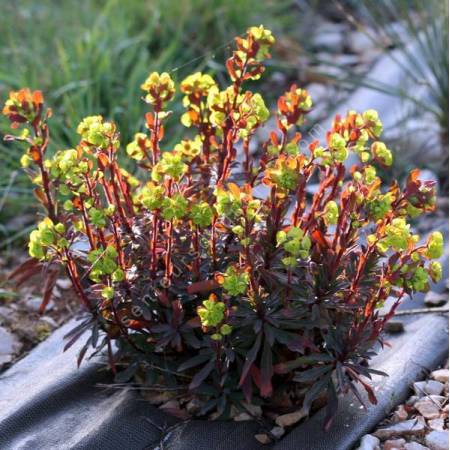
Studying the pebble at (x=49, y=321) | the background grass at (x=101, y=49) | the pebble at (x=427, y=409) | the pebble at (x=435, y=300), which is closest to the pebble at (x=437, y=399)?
the pebble at (x=427, y=409)

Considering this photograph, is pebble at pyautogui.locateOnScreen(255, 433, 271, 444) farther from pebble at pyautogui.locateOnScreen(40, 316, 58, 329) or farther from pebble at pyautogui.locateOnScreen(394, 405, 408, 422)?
pebble at pyautogui.locateOnScreen(40, 316, 58, 329)

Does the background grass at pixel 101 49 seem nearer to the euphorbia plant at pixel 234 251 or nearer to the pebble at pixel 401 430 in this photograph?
the euphorbia plant at pixel 234 251

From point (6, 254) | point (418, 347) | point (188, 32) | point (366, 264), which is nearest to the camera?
point (366, 264)

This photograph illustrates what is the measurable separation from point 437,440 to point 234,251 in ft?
2.11

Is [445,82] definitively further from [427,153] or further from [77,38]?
Answer: [77,38]

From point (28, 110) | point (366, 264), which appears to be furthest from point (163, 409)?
point (28, 110)

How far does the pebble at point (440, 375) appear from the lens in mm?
2051

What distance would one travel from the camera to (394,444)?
5.93ft

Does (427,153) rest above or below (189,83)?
below

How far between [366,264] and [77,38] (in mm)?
2594

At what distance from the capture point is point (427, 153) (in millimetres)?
3398

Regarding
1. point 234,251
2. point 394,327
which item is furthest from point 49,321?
point 394,327

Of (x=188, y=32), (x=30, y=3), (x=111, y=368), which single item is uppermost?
(x=30, y=3)

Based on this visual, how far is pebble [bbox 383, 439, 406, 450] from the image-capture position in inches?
70.7
